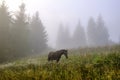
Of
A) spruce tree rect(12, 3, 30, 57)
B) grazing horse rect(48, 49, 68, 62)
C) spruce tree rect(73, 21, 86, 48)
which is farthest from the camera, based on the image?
spruce tree rect(73, 21, 86, 48)

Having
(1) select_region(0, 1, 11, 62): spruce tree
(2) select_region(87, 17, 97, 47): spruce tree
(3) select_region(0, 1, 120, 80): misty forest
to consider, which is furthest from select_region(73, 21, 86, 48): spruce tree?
(1) select_region(0, 1, 11, 62): spruce tree

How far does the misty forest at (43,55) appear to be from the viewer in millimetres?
12984

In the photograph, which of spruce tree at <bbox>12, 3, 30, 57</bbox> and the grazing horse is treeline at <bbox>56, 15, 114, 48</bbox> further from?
the grazing horse

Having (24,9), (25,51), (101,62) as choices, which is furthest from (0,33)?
(101,62)

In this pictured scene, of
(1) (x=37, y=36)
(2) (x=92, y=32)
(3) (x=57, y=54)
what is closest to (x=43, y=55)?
(3) (x=57, y=54)

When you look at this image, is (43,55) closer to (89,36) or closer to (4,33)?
(4,33)

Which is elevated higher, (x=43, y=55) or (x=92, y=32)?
(x=92, y=32)

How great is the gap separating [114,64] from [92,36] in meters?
81.6

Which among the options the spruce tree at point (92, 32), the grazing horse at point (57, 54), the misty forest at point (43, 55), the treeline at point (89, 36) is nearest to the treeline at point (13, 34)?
the misty forest at point (43, 55)

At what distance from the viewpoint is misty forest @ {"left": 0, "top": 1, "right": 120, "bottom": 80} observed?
12984 millimetres

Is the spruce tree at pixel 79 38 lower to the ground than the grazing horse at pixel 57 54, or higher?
higher

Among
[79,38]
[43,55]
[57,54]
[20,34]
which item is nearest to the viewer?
[57,54]

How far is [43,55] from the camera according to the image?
1575 inches

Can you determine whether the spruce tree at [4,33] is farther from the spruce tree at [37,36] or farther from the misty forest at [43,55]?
the spruce tree at [37,36]
